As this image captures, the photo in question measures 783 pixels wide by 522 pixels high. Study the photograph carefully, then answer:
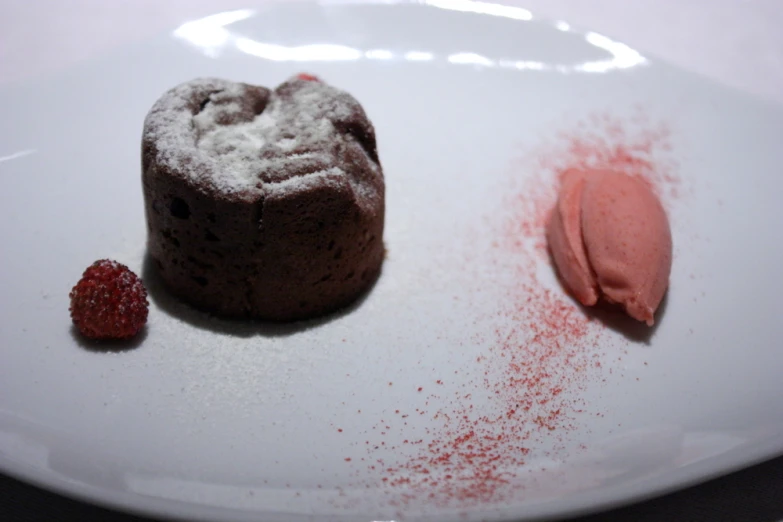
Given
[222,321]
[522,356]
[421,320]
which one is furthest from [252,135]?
[522,356]

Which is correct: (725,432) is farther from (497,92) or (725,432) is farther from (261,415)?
(497,92)

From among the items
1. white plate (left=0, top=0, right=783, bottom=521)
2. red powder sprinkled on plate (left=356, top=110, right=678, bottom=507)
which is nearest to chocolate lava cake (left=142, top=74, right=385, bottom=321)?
white plate (left=0, top=0, right=783, bottom=521)

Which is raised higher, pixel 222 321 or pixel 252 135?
pixel 252 135

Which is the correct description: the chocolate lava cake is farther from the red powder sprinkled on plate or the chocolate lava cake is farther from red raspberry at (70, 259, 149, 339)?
the red powder sprinkled on plate

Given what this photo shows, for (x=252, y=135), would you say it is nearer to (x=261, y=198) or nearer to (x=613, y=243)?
(x=261, y=198)

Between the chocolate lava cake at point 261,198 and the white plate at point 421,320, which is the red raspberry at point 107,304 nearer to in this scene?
the white plate at point 421,320

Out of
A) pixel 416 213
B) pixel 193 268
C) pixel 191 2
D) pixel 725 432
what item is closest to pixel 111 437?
pixel 193 268
